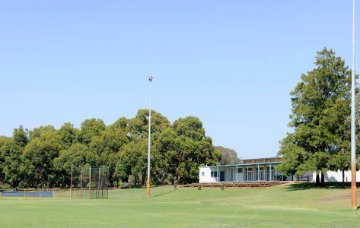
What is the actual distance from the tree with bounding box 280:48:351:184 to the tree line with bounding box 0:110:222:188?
37.6 meters

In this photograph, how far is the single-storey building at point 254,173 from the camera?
73812mm

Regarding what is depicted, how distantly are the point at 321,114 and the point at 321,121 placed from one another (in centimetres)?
116

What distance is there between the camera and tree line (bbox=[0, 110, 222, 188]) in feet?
296

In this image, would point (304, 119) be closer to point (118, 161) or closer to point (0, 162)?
point (118, 161)

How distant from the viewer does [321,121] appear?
5278 cm

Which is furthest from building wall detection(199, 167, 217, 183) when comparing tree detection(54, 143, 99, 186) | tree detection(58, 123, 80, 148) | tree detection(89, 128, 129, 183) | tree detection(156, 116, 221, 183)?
tree detection(58, 123, 80, 148)

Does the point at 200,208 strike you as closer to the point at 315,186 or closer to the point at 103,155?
the point at 315,186

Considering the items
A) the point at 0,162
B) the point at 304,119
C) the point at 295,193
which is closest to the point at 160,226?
the point at 295,193

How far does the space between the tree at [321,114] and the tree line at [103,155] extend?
123 ft

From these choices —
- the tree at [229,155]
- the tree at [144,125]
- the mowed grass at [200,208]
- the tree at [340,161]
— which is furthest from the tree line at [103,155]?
the tree at [340,161]

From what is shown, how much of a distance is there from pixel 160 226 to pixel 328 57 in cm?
3903

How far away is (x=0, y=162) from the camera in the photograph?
9338 cm

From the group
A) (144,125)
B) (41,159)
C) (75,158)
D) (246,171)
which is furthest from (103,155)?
(246,171)

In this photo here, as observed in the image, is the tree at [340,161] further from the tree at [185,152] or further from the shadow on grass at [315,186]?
the tree at [185,152]
